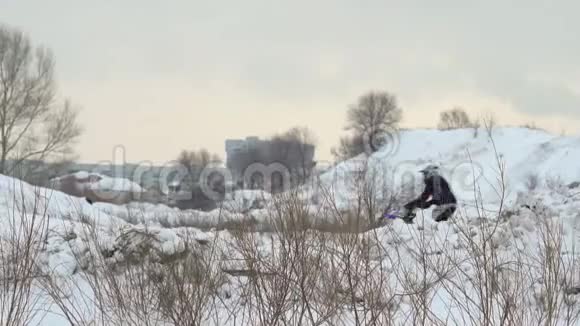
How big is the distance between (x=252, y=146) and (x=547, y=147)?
36.2 meters

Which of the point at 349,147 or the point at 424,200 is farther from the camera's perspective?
the point at 349,147

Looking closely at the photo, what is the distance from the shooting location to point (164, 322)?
128 inches

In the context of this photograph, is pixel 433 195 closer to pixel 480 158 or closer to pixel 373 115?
pixel 480 158

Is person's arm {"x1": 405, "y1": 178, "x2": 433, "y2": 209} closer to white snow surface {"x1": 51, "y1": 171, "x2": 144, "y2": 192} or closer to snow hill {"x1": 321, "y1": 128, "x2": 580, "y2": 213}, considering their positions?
snow hill {"x1": 321, "y1": 128, "x2": 580, "y2": 213}

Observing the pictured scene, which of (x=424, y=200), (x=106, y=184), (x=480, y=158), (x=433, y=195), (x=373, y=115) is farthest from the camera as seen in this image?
(x=373, y=115)

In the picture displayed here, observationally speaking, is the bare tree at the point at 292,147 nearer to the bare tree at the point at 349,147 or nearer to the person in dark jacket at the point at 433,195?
the bare tree at the point at 349,147

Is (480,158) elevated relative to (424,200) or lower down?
elevated

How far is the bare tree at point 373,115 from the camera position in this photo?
131 feet

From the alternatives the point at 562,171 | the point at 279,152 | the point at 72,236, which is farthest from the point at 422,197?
the point at 279,152

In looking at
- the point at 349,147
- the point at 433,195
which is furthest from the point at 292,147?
the point at 433,195

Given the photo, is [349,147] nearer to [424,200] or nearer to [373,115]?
[373,115]

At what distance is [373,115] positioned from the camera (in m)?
40.5

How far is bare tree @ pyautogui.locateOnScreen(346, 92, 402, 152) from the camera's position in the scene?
40.1 meters

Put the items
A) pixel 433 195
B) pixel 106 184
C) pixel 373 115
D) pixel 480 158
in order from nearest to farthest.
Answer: pixel 433 195
pixel 480 158
pixel 106 184
pixel 373 115
